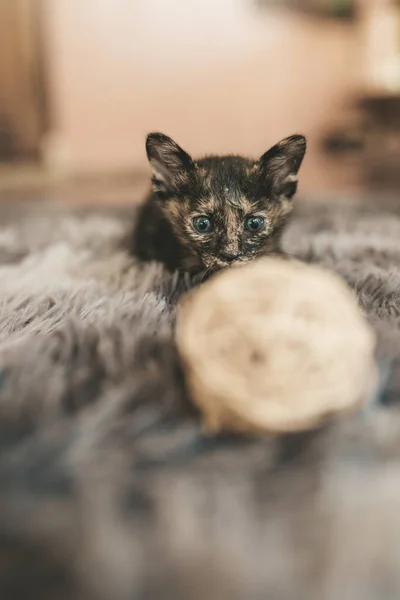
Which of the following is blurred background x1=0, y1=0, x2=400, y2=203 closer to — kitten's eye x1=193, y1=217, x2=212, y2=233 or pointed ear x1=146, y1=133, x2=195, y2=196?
pointed ear x1=146, y1=133, x2=195, y2=196

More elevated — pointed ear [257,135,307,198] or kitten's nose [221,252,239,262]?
pointed ear [257,135,307,198]

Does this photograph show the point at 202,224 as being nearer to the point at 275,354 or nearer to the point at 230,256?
the point at 230,256

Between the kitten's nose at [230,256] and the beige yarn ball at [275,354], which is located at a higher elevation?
the beige yarn ball at [275,354]

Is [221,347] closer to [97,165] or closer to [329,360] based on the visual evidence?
[329,360]

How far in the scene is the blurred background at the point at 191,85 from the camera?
11.4 ft

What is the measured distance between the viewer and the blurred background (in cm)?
346

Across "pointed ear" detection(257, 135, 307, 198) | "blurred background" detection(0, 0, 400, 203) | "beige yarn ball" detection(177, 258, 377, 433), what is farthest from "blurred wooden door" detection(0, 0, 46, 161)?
"beige yarn ball" detection(177, 258, 377, 433)

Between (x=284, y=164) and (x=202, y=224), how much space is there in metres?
0.19

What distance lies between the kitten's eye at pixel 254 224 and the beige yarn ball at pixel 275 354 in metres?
0.43

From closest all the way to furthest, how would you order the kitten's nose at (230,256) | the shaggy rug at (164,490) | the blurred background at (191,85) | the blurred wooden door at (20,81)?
the shaggy rug at (164,490)
the kitten's nose at (230,256)
the blurred wooden door at (20,81)
the blurred background at (191,85)

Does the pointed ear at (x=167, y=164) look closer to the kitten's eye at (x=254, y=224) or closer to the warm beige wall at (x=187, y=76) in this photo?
the kitten's eye at (x=254, y=224)

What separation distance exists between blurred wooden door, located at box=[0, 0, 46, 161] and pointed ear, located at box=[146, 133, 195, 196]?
282cm

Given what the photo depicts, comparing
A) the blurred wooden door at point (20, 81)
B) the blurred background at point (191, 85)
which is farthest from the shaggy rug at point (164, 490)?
the blurred wooden door at point (20, 81)

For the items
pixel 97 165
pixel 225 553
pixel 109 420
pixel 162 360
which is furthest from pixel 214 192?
pixel 97 165
